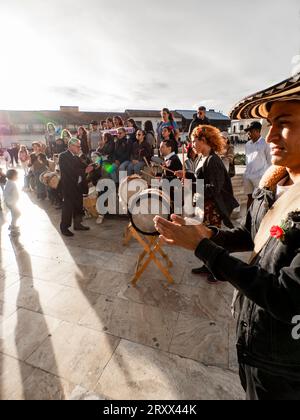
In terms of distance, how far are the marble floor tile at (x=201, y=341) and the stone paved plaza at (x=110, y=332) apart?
0.5 inches

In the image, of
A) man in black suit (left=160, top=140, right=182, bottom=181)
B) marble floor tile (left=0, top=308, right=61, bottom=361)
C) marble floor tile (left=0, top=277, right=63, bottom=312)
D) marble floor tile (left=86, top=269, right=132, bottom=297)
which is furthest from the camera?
man in black suit (left=160, top=140, right=182, bottom=181)

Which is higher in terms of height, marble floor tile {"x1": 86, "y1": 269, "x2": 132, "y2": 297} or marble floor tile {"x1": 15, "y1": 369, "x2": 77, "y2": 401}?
marble floor tile {"x1": 86, "y1": 269, "x2": 132, "y2": 297}

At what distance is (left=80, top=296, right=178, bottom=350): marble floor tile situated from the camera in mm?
2828

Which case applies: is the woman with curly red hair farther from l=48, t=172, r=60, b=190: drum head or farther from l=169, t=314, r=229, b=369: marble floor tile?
l=48, t=172, r=60, b=190: drum head

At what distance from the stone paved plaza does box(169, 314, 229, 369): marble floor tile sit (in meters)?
0.01

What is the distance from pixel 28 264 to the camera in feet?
15.4

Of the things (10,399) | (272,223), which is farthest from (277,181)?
(10,399)

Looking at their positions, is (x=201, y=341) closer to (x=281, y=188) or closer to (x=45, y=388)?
(x=45, y=388)

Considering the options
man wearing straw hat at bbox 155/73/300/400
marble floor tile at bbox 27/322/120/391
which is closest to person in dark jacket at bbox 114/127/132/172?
marble floor tile at bbox 27/322/120/391

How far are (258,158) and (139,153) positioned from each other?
3.63 metres

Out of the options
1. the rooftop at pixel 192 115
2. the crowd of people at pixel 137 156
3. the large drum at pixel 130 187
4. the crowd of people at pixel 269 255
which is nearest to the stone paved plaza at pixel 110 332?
the crowd of people at pixel 269 255

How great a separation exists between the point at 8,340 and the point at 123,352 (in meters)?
1.50

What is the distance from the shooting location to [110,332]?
2910 mm

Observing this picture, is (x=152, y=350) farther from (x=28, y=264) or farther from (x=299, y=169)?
(x=28, y=264)
